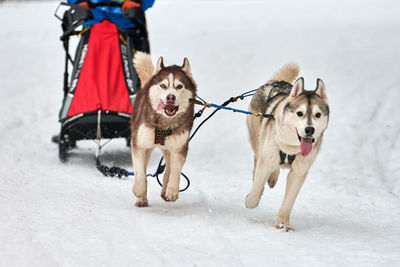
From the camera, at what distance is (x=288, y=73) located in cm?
444

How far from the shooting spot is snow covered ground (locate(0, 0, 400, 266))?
2.92m

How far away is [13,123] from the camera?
26.0 ft

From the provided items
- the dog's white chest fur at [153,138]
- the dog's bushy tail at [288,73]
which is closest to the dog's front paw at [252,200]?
the dog's white chest fur at [153,138]

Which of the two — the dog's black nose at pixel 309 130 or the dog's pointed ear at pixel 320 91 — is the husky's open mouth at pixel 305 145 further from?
the dog's pointed ear at pixel 320 91

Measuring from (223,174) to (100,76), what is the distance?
1766 mm

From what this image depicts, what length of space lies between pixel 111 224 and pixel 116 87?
2.52 meters

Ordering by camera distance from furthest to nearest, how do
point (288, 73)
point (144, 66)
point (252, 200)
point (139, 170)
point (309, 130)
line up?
point (288, 73)
point (144, 66)
point (139, 170)
point (252, 200)
point (309, 130)

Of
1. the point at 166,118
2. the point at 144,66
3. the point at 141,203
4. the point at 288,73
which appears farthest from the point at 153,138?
the point at 288,73

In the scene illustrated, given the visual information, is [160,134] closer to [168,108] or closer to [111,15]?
[168,108]

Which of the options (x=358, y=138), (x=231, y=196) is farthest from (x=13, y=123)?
(x=358, y=138)

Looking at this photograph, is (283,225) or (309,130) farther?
(283,225)

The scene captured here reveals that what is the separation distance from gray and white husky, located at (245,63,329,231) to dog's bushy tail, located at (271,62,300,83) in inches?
15.4

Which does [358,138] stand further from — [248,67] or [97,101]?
[248,67]

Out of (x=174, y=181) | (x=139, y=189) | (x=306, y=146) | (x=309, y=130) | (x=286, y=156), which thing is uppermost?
(x=309, y=130)
